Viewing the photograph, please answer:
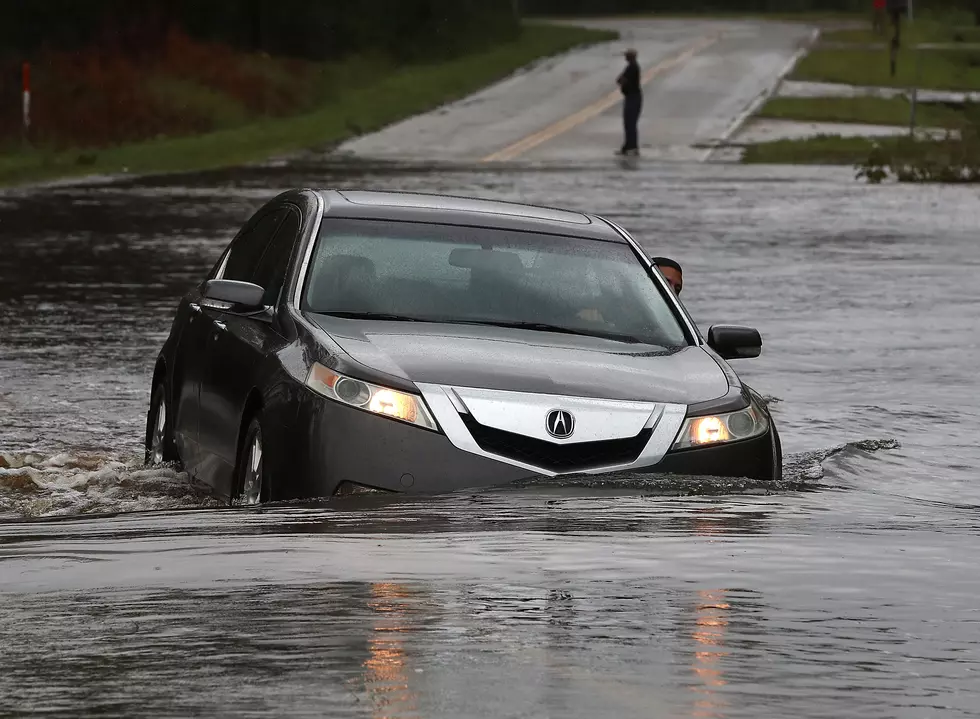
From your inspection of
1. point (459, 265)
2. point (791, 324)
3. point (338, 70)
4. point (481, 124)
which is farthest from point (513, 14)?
point (459, 265)

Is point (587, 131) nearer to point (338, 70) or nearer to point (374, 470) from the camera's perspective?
point (338, 70)

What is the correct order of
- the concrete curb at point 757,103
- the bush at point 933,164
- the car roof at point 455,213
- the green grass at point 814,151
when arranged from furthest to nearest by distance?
1. the concrete curb at point 757,103
2. the green grass at point 814,151
3. the bush at point 933,164
4. the car roof at point 455,213

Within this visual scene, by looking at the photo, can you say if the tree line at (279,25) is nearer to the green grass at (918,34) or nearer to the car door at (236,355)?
the green grass at (918,34)

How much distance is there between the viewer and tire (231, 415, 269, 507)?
8.98 m

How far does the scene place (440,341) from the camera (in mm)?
9109

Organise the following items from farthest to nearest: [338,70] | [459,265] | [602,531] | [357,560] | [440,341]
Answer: [338,70] < [459,265] < [440,341] < [602,531] < [357,560]

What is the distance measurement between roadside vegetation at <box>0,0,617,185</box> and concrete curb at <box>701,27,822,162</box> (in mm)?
6935

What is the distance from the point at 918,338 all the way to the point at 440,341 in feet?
29.4

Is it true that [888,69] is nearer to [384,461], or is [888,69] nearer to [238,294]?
[238,294]

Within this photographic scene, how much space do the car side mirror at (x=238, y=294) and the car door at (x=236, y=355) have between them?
0.06 meters

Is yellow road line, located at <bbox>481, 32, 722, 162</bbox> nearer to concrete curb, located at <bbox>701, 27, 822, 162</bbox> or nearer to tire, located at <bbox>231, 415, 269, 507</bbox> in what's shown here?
concrete curb, located at <bbox>701, 27, 822, 162</bbox>

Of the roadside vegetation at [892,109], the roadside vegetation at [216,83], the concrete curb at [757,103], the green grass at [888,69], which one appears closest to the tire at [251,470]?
the roadside vegetation at [216,83]

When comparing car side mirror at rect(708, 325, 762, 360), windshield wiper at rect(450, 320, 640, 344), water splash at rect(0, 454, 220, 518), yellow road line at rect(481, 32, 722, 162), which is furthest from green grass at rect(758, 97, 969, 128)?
windshield wiper at rect(450, 320, 640, 344)

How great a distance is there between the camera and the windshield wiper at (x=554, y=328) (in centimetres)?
959
